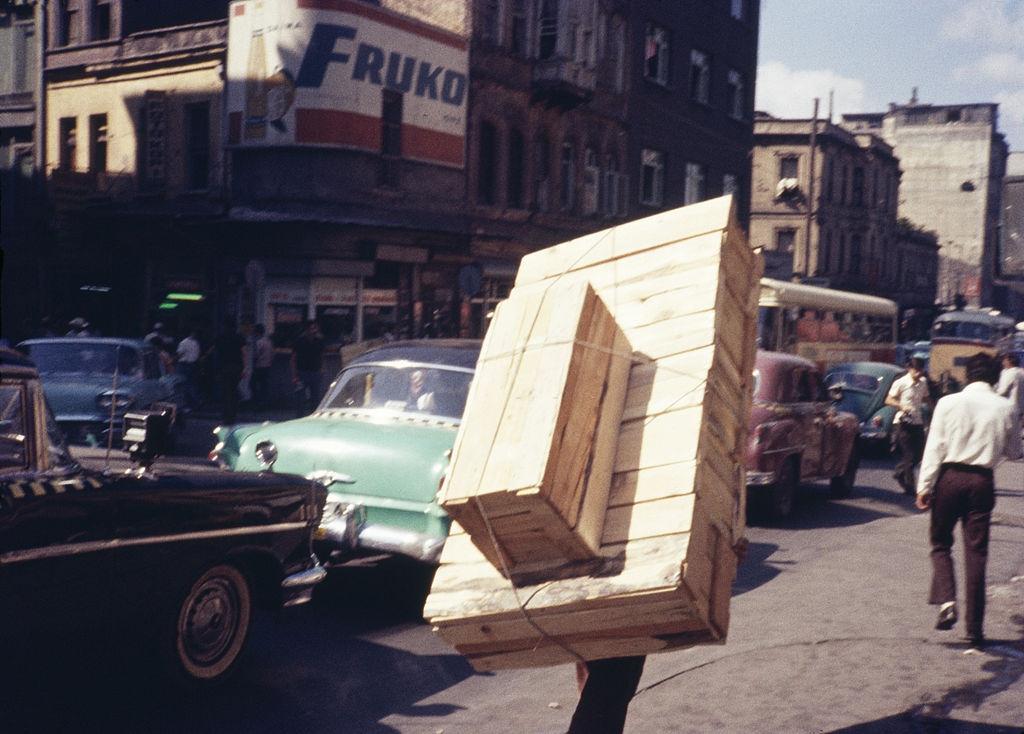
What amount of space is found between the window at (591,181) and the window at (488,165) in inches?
174

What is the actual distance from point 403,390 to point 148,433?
3555 millimetres

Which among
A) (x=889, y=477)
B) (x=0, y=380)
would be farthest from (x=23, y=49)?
(x=0, y=380)

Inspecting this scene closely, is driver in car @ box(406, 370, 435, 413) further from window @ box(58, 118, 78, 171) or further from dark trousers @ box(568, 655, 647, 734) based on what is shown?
window @ box(58, 118, 78, 171)

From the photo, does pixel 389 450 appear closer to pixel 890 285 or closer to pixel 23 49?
pixel 23 49

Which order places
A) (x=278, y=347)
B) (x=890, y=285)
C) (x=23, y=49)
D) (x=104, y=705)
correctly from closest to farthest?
(x=104, y=705)
(x=278, y=347)
(x=23, y=49)
(x=890, y=285)

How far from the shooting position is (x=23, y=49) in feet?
104

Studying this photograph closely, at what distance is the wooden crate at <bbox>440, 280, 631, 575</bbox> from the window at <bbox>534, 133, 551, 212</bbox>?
26858 mm

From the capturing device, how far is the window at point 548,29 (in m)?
30.7

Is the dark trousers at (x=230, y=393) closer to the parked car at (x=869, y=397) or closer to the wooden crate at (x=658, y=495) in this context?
the parked car at (x=869, y=397)

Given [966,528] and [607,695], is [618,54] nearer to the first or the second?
[966,528]

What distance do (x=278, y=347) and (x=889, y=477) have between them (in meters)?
13.0

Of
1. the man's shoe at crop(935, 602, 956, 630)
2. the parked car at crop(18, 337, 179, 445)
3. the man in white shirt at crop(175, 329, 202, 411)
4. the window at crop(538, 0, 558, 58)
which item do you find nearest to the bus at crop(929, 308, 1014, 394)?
the window at crop(538, 0, 558, 58)

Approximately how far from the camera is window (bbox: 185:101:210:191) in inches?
1067

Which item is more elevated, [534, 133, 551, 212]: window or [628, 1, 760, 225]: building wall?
[628, 1, 760, 225]: building wall
